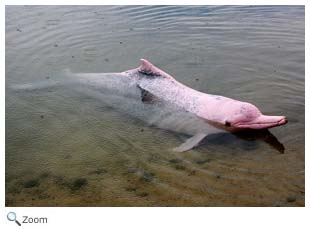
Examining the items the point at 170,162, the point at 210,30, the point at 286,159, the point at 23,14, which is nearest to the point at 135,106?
the point at 170,162

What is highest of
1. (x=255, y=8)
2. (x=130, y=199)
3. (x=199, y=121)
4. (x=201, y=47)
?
(x=255, y=8)

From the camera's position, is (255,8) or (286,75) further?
(255,8)

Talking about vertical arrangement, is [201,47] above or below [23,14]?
below

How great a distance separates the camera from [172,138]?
606 cm

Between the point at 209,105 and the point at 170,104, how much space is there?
0.75 meters

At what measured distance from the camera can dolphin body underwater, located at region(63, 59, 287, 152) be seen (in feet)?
19.7

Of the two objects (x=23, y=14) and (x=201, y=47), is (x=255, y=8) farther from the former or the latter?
(x=23, y=14)

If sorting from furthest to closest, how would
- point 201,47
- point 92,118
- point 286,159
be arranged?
1. point 201,47
2. point 92,118
3. point 286,159

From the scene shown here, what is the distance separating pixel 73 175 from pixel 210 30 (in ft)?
20.5

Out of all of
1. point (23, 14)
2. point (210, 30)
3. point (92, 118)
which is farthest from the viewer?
point (23, 14)
